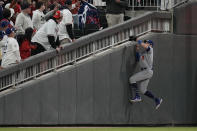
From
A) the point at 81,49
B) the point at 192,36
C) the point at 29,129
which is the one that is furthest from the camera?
the point at 192,36

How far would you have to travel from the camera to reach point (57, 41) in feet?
56.8

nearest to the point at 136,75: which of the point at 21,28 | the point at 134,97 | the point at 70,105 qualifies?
the point at 134,97

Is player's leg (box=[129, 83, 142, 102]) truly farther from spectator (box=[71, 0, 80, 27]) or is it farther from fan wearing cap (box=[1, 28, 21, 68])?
fan wearing cap (box=[1, 28, 21, 68])

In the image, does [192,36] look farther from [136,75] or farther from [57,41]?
[57,41]

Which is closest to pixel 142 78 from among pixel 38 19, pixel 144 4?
pixel 144 4

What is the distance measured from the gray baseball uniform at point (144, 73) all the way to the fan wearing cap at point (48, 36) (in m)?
2.35

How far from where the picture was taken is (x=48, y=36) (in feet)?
55.4

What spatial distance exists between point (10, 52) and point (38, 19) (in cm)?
224

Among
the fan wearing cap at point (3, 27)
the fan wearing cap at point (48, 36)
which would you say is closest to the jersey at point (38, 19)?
the fan wearing cap at point (48, 36)

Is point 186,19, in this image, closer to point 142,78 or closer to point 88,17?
point 142,78

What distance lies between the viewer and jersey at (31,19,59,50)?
16.9m

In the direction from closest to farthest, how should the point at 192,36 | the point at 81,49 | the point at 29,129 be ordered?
the point at 29,129, the point at 81,49, the point at 192,36

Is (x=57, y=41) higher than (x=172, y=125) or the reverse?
higher

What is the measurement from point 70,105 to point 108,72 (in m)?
1.42
